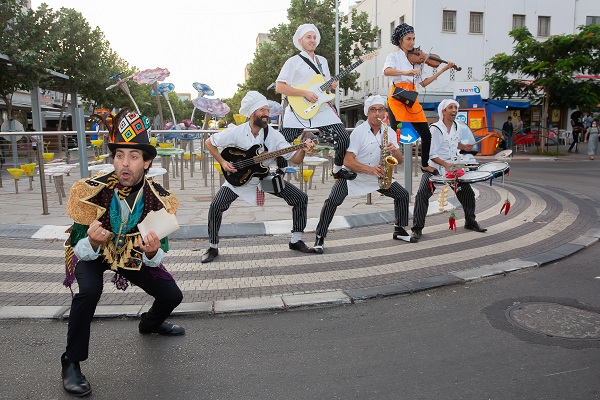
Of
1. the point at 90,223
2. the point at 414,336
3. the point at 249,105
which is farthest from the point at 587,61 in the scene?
the point at 90,223

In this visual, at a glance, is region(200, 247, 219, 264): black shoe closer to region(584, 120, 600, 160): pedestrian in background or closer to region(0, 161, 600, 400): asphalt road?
region(0, 161, 600, 400): asphalt road

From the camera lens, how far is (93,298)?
320 centimetres

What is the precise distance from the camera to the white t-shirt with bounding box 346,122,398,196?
20.5 ft

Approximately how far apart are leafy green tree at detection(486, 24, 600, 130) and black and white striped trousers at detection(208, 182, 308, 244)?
1837cm

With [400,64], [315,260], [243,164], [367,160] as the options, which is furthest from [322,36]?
[315,260]

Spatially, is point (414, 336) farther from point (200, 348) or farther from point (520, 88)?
point (520, 88)

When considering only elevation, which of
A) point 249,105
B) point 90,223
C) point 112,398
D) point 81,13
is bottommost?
point 112,398

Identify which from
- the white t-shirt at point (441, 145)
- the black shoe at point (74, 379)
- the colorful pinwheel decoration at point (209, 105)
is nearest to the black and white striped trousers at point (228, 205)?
the white t-shirt at point (441, 145)

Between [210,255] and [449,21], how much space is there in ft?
106

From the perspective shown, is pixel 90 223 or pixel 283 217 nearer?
pixel 90 223

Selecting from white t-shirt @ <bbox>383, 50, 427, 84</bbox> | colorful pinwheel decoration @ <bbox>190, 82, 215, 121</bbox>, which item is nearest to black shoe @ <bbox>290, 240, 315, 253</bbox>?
white t-shirt @ <bbox>383, 50, 427, 84</bbox>

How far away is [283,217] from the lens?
8.08 meters

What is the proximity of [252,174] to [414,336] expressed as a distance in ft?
8.95

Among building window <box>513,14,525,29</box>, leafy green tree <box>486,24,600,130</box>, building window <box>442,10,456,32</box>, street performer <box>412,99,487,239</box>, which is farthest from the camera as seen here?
building window <box>513,14,525,29</box>
